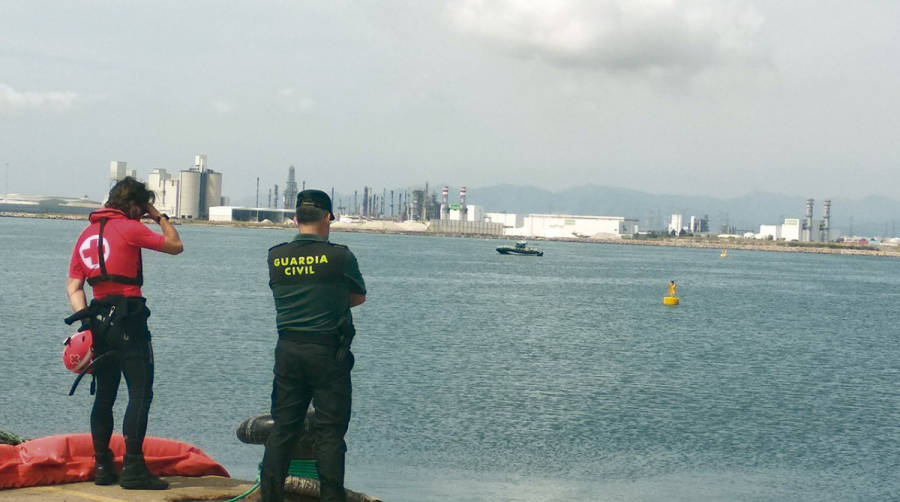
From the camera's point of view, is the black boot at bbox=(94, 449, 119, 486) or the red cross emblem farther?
the black boot at bbox=(94, 449, 119, 486)

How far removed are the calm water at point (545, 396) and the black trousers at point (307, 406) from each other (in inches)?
332

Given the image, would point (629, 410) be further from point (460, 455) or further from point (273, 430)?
point (273, 430)

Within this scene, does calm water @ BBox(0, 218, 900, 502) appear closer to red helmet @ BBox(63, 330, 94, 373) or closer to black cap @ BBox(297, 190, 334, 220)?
red helmet @ BBox(63, 330, 94, 373)

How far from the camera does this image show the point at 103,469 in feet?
27.1

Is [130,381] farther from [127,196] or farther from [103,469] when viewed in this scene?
[127,196]

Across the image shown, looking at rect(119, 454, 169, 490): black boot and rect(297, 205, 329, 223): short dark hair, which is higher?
rect(297, 205, 329, 223): short dark hair

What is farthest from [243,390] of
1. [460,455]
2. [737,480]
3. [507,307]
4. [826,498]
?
[507,307]

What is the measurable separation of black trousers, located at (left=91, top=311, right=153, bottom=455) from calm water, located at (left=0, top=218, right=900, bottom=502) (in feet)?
26.4

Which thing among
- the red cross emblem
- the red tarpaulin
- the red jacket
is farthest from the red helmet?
the red tarpaulin

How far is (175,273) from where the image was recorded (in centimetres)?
8225

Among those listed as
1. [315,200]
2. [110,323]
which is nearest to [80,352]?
[110,323]

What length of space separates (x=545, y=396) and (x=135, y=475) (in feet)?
63.9

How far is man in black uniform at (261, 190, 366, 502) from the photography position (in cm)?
731

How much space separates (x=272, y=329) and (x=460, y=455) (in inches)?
936
